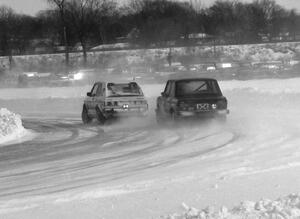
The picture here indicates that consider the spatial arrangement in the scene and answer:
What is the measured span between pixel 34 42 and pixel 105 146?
241 ft

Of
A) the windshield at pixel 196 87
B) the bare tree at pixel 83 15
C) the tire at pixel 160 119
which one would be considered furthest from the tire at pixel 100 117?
the bare tree at pixel 83 15

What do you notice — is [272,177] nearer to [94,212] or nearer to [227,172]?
A: [227,172]

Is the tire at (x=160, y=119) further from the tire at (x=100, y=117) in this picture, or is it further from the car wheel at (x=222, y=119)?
the car wheel at (x=222, y=119)

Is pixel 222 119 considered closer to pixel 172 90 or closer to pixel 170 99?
pixel 170 99

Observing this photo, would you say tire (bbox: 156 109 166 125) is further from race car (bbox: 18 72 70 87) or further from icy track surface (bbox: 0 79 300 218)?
race car (bbox: 18 72 70 87)

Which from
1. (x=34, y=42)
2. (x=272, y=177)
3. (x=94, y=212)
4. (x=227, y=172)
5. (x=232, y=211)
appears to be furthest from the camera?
(x=34, y=42)

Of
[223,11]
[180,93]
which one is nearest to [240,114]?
[180,93]

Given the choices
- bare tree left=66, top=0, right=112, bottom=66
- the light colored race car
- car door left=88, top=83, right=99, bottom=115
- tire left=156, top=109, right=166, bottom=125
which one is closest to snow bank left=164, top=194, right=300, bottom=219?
tire left=156, top=109, right=166, bottom=125

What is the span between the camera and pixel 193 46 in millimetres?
71500

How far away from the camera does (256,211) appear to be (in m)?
6.52

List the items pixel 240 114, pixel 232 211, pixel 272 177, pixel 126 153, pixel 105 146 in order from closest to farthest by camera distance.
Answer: pixel 232 211 → pixel 272 177 → pixel 126 153 → pixel 105 146 → pixel 240 114

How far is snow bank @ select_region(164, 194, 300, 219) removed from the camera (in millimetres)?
6324

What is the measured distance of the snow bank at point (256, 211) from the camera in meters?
6.32

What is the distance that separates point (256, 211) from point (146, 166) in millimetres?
5116
